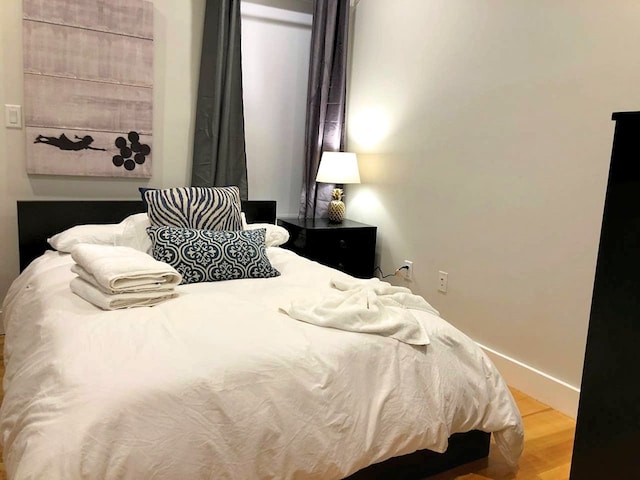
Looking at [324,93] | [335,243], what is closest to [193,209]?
[335,243]

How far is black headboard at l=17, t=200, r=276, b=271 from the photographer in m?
2.83

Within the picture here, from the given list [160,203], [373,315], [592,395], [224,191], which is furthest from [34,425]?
[224,191]

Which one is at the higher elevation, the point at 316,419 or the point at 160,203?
the point at 160,203

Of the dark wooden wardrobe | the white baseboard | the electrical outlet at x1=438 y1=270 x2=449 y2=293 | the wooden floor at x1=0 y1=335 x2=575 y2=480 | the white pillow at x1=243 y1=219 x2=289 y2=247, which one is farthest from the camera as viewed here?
the electrical outlet at x1=438 y1=270 x2=449 y2=293

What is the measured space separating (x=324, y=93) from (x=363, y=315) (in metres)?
2.22

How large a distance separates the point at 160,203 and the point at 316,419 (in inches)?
60.5

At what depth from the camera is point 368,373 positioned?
1616 mm

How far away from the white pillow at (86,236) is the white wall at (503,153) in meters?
1.72

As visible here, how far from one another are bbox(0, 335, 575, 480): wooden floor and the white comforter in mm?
98

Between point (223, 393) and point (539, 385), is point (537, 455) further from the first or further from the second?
point (223, 393)

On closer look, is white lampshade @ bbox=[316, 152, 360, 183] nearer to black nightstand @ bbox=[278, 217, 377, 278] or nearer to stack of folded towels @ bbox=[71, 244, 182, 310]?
black nightstand @ bbox=[278, 217, 377, 278]

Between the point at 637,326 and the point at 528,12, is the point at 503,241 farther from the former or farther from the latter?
the point at 637,326

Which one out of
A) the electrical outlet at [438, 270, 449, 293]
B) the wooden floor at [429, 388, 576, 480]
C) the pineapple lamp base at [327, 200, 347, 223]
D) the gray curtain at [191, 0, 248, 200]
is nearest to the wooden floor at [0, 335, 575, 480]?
the wooden floor at [429, 388, 576, 480]

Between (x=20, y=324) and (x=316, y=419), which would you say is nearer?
(x=316, y=419)
